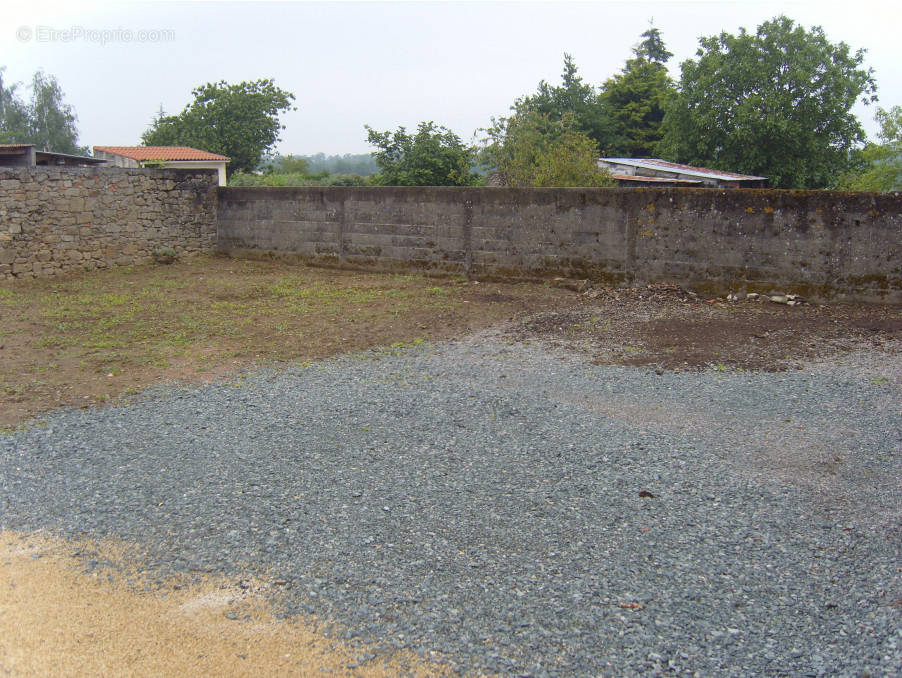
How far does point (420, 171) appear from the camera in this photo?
24344mm

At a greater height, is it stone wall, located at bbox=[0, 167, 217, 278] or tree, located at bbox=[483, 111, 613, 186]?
tree, located at bbox=[483, 111, 613, 186]

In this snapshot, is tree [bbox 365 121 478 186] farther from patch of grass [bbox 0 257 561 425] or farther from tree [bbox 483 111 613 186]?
patch of grass [bbox 0 257 561 425]

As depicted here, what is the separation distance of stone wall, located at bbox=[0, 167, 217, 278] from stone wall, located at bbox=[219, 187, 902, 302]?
73 cm

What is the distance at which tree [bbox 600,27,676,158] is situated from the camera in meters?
45.1

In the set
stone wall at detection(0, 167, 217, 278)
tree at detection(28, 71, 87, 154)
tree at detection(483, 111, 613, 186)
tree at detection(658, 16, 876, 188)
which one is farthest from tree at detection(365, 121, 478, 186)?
tree at detection(28, 71, 87, 154)

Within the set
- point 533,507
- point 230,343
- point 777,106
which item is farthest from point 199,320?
point 777,106

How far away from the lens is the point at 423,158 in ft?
79.6

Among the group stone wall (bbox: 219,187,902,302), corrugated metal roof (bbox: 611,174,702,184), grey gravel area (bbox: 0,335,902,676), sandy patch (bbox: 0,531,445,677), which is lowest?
sandy patch (bbox: 0,531,445,677)

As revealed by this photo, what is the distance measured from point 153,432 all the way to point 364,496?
1896mm

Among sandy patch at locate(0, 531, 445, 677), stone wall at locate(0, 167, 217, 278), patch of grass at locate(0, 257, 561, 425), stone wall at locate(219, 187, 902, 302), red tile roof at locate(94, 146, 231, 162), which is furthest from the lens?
red tile roof at locate(94, 146, 231, 162)

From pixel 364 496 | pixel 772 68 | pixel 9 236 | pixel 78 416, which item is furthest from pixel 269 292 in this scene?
pixel 772 68

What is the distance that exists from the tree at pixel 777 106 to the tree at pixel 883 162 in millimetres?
2542

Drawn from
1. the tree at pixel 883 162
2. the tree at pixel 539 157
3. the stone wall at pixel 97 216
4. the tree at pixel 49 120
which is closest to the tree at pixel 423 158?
the tree at pixel 539 157

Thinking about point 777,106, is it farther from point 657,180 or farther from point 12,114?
point 12,114
